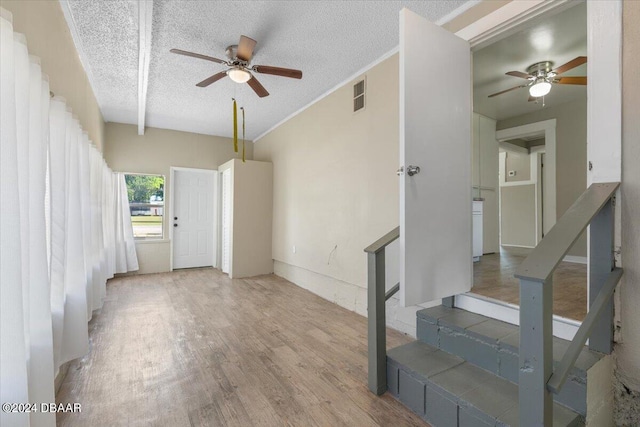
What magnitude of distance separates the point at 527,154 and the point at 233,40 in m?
5.92

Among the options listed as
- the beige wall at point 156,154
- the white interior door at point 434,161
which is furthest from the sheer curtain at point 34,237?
the beige wall at point 156,154

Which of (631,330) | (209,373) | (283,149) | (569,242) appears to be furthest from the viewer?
(283,149)

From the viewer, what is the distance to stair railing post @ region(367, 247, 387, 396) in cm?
188

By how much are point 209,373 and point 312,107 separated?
378 cm

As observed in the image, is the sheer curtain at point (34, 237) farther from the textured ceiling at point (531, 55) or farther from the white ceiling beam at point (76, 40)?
the textured ceiling at point (531, 55)

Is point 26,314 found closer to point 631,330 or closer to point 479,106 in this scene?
point 631,330

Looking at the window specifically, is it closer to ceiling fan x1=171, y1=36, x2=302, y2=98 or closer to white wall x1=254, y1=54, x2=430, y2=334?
white wall x1=254, y1=54, x2=430, y2=334

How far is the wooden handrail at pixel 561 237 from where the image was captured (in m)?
1.05

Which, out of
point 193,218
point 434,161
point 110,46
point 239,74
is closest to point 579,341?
point 434,161

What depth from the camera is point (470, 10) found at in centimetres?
231

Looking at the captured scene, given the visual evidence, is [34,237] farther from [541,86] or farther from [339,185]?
[541,86]

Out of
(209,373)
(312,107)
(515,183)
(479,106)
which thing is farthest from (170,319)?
(515,183)

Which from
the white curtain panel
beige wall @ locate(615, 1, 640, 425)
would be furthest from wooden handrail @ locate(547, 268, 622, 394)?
the white curtain panel

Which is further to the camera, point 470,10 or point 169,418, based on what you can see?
point 470,10
